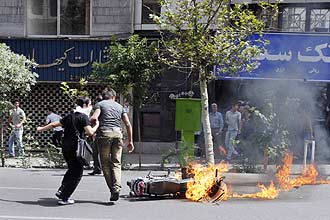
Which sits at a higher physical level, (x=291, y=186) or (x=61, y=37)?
(x=61, y=37)

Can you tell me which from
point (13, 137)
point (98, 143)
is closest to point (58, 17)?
point (13, 137)

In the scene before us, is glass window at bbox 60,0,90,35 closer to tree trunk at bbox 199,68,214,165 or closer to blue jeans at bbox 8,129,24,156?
blue jeans at bbox 8,129,24,156

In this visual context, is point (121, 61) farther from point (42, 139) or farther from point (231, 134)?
point (42, 139)

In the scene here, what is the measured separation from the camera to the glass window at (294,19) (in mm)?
15656

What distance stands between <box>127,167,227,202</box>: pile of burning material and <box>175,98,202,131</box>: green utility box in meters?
4.51

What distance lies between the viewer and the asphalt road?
22.8 feet

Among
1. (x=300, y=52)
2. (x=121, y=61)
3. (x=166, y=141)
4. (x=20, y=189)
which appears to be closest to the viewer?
(x=20, y=189)

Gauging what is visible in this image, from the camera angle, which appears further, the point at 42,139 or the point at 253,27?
the point at 42,139

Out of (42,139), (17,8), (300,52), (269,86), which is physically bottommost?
(42,139)

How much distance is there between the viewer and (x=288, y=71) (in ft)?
45.9

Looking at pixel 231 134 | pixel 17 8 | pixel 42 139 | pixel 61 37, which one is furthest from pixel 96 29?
pixel 231 134

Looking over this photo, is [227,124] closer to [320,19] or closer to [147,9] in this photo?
[320,19]

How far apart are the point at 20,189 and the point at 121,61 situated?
171 inches

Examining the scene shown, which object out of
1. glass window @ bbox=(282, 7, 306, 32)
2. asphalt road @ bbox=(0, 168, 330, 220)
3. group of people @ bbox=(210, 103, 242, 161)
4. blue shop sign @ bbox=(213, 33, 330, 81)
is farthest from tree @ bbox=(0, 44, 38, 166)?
glass window @ bbox=(282, 7, 306, 32)
